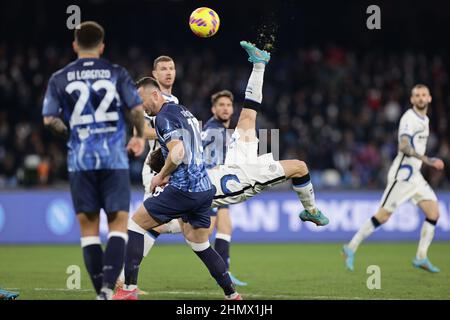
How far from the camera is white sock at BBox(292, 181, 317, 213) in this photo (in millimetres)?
9266

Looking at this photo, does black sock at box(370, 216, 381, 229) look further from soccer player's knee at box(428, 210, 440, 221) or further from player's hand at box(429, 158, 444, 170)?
player's hand at box(429, 158, 444, 170)

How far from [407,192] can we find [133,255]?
555 cm

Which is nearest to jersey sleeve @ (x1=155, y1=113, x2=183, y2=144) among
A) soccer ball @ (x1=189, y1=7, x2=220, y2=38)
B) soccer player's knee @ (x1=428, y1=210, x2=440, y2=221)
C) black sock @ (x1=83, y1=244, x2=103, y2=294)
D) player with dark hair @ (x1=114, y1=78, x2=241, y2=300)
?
player with dark hair @ (x1=114, y1=78, x2=241, y2=300)

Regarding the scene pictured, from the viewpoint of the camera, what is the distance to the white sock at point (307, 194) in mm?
9266

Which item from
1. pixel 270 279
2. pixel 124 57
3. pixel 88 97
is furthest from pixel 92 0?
pixel 88 97

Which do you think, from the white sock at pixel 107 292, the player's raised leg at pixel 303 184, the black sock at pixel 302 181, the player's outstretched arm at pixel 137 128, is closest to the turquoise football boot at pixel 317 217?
the player's raised leg at pixel 303 184

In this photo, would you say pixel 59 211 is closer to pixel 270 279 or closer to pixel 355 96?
pixel 270 279

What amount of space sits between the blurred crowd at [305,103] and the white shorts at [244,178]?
9.51m

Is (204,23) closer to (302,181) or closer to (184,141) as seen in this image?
(302,181)

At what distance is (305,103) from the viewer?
76.2 ft

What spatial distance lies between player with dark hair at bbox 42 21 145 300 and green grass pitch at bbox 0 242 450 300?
1.46 meters

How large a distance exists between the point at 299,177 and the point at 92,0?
17843mm

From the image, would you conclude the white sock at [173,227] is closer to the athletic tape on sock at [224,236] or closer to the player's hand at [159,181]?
the athletic tape on sock at [224,236]

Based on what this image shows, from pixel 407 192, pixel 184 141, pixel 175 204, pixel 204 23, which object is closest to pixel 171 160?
pixel 184 141
